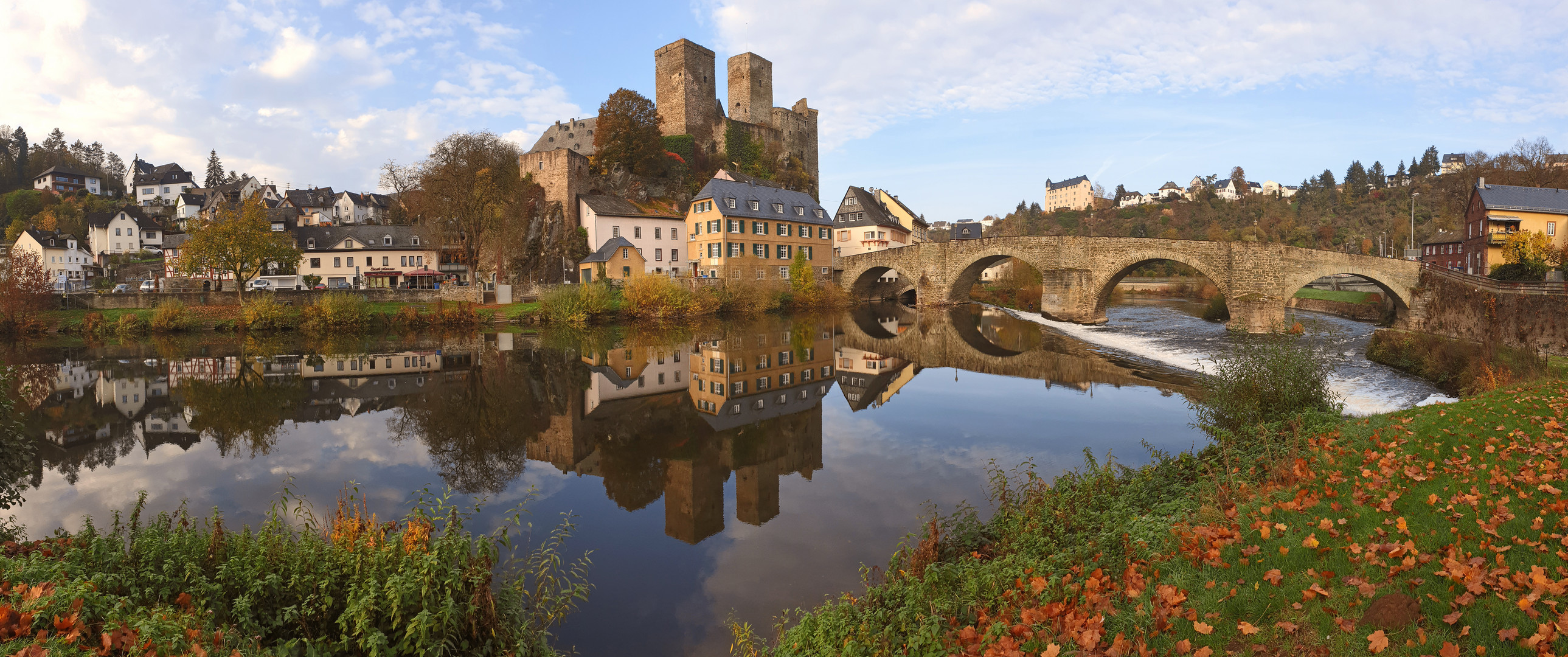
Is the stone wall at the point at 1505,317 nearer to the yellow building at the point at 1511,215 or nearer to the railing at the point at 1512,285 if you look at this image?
the railing at the point at 1512,285

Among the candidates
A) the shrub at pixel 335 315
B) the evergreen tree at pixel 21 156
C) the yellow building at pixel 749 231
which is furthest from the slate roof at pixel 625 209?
the evergreen tree at pixel 21 156

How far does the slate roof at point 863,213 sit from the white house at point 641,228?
16777 mm

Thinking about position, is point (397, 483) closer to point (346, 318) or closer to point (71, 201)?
point (346, 318)

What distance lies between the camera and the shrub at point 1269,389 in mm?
9945

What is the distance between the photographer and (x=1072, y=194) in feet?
424

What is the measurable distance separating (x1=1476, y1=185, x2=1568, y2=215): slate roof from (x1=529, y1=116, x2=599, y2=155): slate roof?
2262 inches

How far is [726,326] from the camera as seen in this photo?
33.0 m

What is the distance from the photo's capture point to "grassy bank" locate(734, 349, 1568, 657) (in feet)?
11.5

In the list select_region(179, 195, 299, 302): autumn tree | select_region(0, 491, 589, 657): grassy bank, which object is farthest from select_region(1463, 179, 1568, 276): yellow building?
select_region(179, 195, 299, 302): autumn tree

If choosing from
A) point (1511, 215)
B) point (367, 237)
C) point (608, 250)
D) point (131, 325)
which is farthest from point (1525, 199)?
point (367, 237)

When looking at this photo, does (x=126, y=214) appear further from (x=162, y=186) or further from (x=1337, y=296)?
(x=1337, y=296)

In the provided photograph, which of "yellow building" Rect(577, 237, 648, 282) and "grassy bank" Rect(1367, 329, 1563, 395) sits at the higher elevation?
"yellow building" Rect(577, 237, 648, 282)

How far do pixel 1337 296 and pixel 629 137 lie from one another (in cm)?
4494

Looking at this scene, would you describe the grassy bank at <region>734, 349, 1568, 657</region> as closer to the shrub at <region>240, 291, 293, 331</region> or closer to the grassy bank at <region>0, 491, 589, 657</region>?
the grassy bank at <region>0, 491, 589, 657</region>
